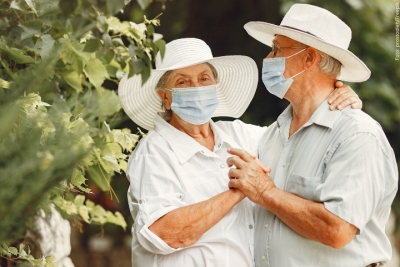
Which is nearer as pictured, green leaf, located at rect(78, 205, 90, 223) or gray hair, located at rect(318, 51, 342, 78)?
gray hair, located at rect(318, 51, 342, 78)

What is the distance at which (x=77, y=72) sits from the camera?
11.7ft

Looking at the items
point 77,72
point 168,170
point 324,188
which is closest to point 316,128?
point 324,188

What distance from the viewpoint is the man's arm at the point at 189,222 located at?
3100 millimetres

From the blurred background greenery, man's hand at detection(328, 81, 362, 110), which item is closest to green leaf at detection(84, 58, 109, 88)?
man's hand at detection(328, 81, 362, 110)

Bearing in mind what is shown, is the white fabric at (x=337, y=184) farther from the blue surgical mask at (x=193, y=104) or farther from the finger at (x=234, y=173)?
the blue surgical mask at (x=193, y=104)

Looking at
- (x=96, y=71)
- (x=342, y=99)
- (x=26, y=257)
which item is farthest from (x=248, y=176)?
(x=96, y=71)

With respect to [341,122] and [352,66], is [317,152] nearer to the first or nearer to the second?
[341,122]

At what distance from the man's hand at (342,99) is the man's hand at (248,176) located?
41 centimetres

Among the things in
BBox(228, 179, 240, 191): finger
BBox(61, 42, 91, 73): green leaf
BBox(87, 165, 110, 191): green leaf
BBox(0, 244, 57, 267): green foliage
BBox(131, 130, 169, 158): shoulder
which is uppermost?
BBox(61, 42, 91, 73): green leaf

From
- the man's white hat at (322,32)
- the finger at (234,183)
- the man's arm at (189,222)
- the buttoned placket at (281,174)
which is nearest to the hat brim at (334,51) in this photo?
the man's white hat at (322,32)

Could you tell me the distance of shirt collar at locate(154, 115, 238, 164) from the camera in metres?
3.33

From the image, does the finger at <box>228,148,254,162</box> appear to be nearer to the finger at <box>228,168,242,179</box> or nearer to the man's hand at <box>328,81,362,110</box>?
the finger at <box>228,168,242,179</box>

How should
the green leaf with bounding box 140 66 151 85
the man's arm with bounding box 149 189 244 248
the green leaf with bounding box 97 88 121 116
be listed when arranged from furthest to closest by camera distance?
the green leaf with bounding box 97 88 121 116 → the man's arm with bounding box 149 189 244 248 → the green leaf with bounding box 140 66 151 85

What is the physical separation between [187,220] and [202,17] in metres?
3.73
